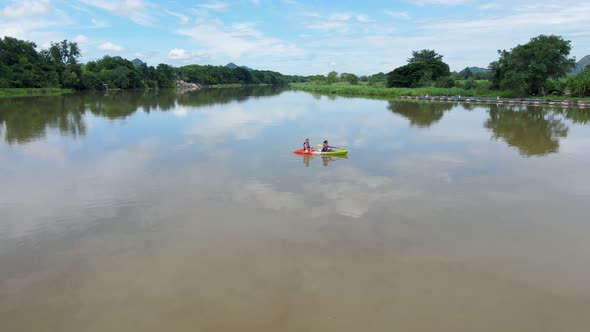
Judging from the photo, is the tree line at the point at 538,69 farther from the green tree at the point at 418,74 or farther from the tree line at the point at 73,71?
the tree line at the point at 73,71

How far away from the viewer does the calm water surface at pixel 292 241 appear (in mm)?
6023

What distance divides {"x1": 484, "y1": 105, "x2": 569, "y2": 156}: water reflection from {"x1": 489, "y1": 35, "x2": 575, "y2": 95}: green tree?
11.2 metres

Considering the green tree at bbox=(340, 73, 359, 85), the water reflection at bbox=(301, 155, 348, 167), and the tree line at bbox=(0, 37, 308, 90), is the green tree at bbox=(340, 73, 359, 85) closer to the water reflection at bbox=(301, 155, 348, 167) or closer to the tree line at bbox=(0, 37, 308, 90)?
the tree line at bbox=(0, 37, 308, 90)

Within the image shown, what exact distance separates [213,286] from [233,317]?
0.96 meters

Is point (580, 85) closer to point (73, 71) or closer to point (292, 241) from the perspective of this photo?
point (292, 241)

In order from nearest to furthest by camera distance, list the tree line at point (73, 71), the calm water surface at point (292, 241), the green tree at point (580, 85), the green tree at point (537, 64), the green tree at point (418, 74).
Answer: the calm water surface at point (292, 241) → the green tree at point (580, 85) → the green tree at point (537, 64) → the tree line at point (73, 71) → the green tree at point (418, 74)

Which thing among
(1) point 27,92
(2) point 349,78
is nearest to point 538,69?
(1) point 27,92

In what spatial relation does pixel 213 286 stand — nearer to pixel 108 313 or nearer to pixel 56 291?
pixel 108 313

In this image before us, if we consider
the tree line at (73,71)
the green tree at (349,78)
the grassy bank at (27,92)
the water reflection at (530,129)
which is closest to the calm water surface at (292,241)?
the water reflection at (530,129)

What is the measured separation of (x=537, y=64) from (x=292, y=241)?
1799 inches

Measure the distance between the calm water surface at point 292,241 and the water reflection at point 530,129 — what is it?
1727mm

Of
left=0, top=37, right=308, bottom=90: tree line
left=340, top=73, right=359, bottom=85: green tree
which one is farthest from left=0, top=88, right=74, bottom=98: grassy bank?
left=340, top=73, right=359, bottom=85: green tree

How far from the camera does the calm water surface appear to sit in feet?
19.8

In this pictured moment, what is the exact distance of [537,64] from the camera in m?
42.0
